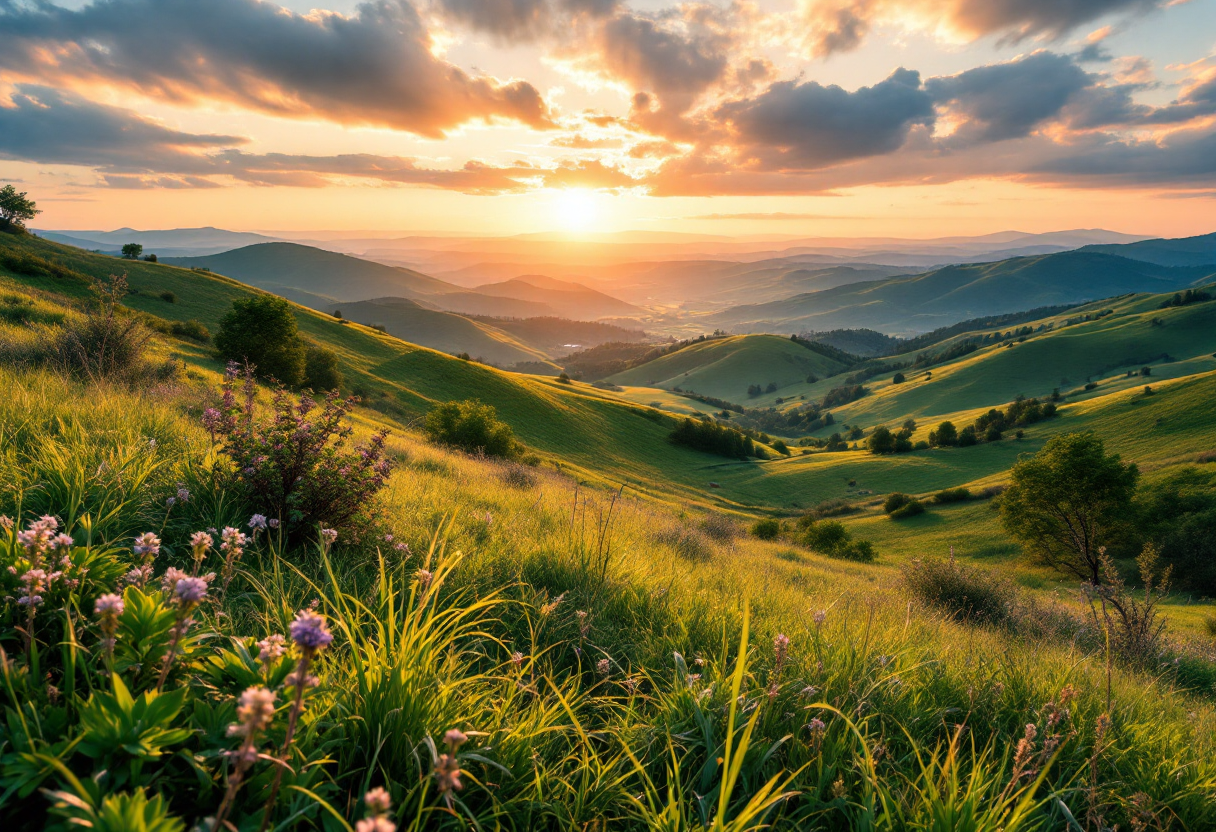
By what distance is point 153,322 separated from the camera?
38.7 metres

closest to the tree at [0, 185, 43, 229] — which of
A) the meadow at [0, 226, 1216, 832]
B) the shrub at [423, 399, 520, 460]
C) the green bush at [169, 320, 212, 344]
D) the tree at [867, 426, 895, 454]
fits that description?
the green bush at [169, 320, 212, 344]

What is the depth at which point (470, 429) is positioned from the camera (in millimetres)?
38344

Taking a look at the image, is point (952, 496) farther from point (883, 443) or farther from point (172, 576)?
point (172, 576)

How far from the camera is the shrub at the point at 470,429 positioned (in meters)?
38.1

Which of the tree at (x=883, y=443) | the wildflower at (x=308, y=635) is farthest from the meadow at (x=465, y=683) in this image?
the tree at (x=883, y=443)

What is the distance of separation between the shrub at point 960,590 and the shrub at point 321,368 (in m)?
45.7

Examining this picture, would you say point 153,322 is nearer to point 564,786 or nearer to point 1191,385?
point 564,786

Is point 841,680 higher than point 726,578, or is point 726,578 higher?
point 841,680

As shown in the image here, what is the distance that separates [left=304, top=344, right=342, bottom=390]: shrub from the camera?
155 ft

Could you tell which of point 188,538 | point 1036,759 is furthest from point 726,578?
point 188,538

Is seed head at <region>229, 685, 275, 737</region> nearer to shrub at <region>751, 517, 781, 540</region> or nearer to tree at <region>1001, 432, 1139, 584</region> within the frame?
shrub at <region>751, 517, 781, 540</region>

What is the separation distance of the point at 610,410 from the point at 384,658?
251ft

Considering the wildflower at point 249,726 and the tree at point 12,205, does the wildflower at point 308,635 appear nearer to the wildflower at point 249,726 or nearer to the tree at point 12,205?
the wildflower at point 249,726

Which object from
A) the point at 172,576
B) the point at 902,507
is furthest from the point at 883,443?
the point at 172,576
